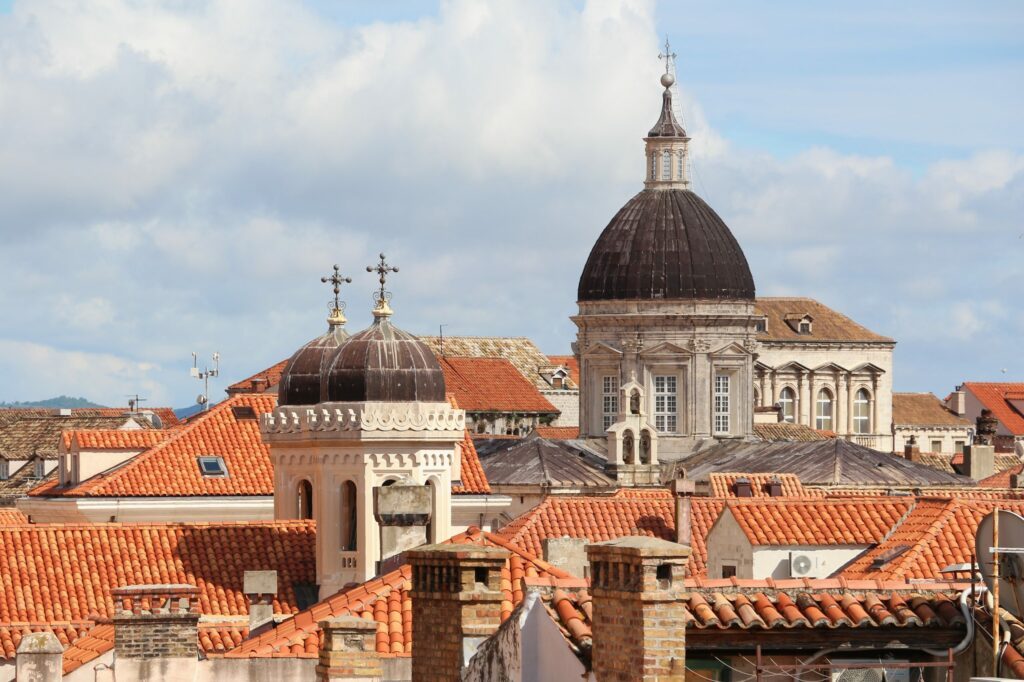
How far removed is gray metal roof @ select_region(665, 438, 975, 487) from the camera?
94.0 metres

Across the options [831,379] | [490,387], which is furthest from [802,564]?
[831,379]

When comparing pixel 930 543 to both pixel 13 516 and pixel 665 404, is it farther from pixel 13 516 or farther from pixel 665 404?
pixel 665 404

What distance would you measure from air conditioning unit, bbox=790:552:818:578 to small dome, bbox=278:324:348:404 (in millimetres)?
8360

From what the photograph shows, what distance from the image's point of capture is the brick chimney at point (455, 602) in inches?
821

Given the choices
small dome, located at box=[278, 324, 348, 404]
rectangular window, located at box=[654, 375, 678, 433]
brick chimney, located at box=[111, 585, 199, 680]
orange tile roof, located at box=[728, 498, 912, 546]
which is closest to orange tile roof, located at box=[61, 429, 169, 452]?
small dome, located at box=[278, 324, 348, 404]

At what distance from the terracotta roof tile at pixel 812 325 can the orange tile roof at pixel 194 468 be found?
97132mm

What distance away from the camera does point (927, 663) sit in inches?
807

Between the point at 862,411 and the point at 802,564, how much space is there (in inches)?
4350

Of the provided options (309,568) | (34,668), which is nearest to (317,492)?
(309,568)

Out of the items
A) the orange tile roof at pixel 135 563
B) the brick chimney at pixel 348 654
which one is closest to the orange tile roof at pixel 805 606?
the brick chimney at pixel 348 654

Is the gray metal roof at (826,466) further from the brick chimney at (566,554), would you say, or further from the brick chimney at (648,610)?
the brick chimney at (648,610)

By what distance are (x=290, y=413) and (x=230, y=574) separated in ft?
9.26

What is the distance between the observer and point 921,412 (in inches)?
7003

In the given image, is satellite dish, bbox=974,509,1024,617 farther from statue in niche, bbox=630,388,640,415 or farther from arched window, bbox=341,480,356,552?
statue in niche, bbox=630,388,640,415
